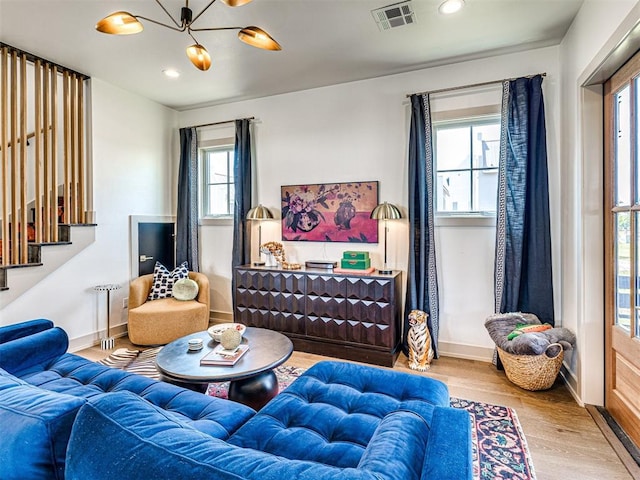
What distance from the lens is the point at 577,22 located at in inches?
102

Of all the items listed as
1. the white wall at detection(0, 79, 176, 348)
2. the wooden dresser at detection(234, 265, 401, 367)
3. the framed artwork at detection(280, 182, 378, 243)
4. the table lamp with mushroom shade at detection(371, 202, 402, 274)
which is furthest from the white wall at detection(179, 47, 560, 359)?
the white wall at detection(0, 79, 176, 348)

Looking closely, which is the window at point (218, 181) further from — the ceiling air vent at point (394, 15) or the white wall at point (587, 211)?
the white wall at point (587, 211)

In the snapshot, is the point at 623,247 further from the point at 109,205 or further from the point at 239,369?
the point at 109,205

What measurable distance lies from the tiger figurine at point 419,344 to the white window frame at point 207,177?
2668mm

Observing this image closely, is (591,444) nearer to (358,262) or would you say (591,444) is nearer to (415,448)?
(415,448)

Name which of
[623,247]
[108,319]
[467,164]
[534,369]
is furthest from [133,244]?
[623,247]

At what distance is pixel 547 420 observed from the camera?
7.61 ft

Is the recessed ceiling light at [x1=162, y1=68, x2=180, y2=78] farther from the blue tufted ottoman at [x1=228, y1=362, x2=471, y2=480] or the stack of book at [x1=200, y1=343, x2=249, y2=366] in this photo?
the blue tufted ottoman at [x1=228, y1=362, x2=471, y2=480]

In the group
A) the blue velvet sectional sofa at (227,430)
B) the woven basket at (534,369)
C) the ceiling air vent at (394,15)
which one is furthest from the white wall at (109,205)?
the woven basket at (534,369)

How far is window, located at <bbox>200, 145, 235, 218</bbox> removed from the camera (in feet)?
15.4

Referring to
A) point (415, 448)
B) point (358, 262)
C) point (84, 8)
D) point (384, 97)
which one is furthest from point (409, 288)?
point (84, 8)

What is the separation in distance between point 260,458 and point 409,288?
9.16 ft

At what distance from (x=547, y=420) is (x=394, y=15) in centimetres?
311

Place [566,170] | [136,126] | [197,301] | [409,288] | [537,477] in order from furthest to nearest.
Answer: [136,126] → [197,301] → [409,288] → [566,170] → [537,477]
